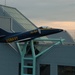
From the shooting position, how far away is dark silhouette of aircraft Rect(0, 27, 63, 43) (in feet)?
128

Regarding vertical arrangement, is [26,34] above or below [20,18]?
below

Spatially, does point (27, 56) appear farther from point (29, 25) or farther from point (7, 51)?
point (29, 25)

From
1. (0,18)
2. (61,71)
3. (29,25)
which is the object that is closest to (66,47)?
(61,71)

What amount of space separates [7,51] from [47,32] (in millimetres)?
4583

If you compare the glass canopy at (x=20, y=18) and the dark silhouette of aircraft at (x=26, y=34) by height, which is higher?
the glass canopy at (x=20, y=18)

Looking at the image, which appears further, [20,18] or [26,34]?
[20,18]

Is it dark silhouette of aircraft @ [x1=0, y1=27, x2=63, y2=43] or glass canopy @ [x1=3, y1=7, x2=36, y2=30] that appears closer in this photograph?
dark silhouette of aircraft @ [x1=0, y1=27, x2=63, y2=43]

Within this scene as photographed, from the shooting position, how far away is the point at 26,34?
131 feet

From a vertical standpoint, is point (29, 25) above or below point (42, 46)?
above

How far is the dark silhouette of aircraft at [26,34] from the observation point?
1534 inches

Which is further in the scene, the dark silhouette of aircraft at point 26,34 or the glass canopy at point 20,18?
the glass canopy at point 20,18

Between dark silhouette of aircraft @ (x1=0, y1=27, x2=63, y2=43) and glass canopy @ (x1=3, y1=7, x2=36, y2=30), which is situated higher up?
glass canopy @ (x1=3, y1=7, x2=36, y2=30)

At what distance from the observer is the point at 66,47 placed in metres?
37.1

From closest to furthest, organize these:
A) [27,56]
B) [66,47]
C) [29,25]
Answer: [66,47] → [27,56] → [29,25]
